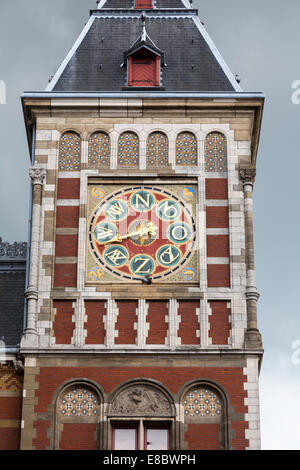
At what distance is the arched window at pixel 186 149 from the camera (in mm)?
38062

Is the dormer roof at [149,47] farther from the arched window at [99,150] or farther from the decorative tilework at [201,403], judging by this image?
the decorative tilework at [201,403]

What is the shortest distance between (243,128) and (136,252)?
506 centimetres

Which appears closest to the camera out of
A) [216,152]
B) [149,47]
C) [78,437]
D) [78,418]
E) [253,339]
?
[78,437]

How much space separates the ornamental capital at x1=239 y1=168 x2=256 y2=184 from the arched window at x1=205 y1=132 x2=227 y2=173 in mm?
571

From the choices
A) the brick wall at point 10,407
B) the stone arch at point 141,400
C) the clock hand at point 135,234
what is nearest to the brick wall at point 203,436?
the stone arch at point 141,400

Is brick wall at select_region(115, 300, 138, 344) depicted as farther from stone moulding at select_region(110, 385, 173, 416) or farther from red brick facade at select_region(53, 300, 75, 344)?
stone moulding at select_region(110, 385, 173, 416)

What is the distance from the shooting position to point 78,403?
34.4 metres

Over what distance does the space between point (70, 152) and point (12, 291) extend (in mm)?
4344

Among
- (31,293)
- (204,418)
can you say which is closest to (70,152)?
(31,293)

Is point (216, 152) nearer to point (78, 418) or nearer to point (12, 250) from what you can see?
point (12, 250)

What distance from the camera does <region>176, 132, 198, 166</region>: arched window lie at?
38.1 metres

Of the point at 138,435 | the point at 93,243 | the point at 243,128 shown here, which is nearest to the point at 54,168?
the point at 93,243

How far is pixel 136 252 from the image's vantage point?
3669 cm

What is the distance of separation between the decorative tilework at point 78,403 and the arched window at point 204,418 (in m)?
2.36
